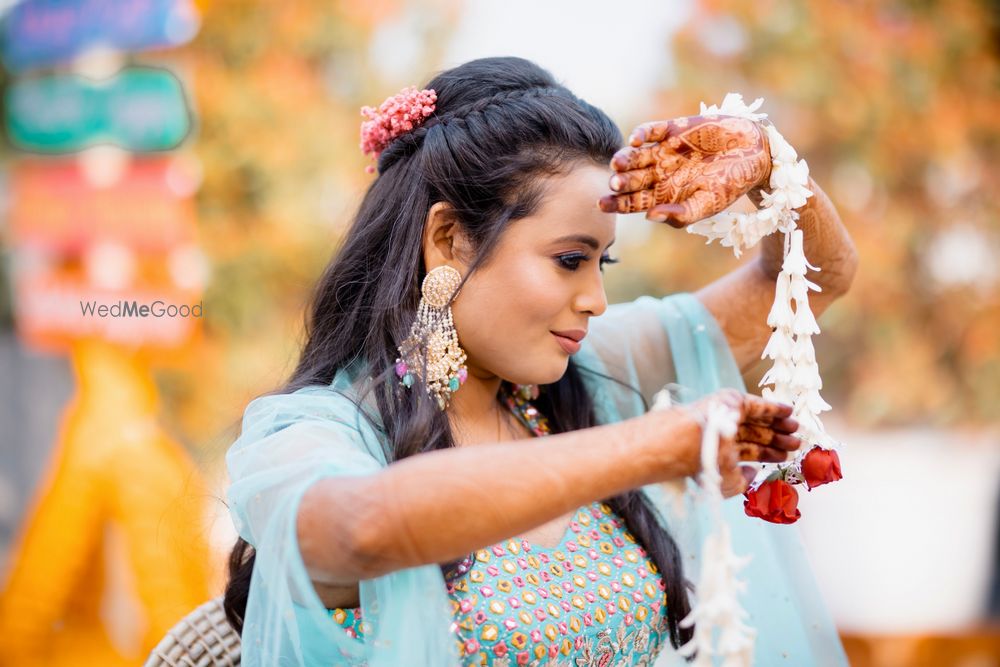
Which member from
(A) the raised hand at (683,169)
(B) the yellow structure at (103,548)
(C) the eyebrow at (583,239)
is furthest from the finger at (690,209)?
(B) the yellow structure at (103,548)

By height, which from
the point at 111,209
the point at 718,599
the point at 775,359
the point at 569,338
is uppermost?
the point at 111,209

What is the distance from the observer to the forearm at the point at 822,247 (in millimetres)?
1762

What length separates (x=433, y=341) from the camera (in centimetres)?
165

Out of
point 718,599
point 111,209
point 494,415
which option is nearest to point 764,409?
point 718,599

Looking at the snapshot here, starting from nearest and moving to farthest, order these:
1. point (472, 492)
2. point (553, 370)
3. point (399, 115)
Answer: point (472, 492) < point (553, 370) < point (399, 115)

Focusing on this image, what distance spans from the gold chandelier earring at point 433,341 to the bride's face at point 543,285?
3 centimetres

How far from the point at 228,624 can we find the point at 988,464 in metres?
4.08

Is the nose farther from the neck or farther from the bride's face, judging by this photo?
the neck

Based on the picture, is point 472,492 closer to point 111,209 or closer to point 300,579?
point 300,579

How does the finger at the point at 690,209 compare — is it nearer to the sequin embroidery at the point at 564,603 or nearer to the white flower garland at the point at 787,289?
the white flower garland at the point at 787,289

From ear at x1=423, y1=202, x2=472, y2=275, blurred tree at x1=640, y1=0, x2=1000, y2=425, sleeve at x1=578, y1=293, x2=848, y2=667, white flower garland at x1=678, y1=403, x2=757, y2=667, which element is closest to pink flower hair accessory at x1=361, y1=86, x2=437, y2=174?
ear at x1=423, y1=202, x2=472, y2=275

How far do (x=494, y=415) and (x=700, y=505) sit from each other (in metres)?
0.41

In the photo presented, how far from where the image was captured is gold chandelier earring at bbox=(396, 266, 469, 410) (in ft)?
5.40

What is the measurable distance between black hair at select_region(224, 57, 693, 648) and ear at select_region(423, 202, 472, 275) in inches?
0.5
